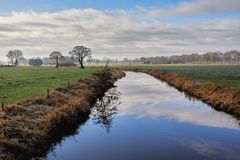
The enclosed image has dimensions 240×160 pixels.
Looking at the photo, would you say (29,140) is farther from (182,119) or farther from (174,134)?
(182,119)

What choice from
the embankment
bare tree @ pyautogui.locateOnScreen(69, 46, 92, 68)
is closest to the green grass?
the embankment

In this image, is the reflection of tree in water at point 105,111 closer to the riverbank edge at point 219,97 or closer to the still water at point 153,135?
the still water at point 153,135

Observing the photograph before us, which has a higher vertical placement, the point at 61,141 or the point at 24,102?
the point at 24,102

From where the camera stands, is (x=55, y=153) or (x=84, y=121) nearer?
(x=55, y=153)

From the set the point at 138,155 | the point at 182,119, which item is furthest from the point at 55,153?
the point at 182,119

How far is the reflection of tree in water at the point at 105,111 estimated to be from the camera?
1194 inches

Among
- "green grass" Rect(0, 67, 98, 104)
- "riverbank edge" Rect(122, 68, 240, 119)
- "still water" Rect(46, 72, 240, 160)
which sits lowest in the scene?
"still water" Rect(46, 72, 240, 160)

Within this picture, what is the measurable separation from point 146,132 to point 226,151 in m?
7.21

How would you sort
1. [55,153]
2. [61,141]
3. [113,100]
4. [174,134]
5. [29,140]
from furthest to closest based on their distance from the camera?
[113,100] < [174,134] < [61,141] < [55,153] < [29,140]

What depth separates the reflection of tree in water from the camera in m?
30.3

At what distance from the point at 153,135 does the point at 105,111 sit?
37.6ft

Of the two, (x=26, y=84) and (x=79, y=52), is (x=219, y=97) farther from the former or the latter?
(x=79, y=52)

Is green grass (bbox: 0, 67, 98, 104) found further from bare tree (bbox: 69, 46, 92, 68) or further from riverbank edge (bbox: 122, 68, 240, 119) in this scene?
bare tree (bbox: 69, 46, 92, 68)

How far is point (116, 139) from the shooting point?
79.9ft
